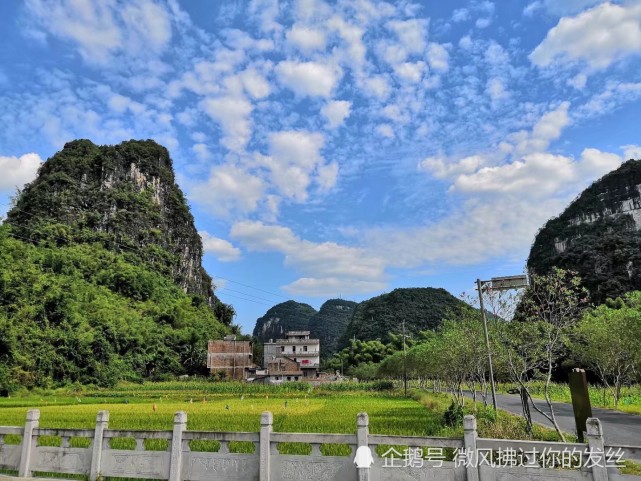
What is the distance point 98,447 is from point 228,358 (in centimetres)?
6185

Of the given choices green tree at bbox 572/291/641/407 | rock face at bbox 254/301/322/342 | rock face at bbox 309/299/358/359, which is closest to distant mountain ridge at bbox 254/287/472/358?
rock face at bbox 309/299/358/359

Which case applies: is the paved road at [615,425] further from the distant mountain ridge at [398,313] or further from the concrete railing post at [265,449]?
the distant mountain ridge at [398,313]

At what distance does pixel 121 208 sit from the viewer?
9088 centimetres

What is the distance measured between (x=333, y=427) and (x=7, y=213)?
89243mm

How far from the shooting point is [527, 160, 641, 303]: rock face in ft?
214

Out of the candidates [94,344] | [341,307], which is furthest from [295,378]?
[341,307]

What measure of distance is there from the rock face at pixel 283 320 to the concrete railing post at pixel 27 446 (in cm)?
16948

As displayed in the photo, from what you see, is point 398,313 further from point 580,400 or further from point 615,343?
point 580,400

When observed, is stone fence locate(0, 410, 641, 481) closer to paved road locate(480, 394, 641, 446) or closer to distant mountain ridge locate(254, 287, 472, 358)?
paved road locate(480, 394, 641, 446)

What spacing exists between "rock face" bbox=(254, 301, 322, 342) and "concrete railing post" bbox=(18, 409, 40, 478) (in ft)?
556

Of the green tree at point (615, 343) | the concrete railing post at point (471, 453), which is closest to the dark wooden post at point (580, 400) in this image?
the concrete railing post at point (471, 453)

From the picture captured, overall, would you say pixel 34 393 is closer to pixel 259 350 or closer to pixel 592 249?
pixel 259 350

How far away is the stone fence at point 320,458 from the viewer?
269 inches

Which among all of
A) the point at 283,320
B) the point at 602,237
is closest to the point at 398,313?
the point at 602,237
